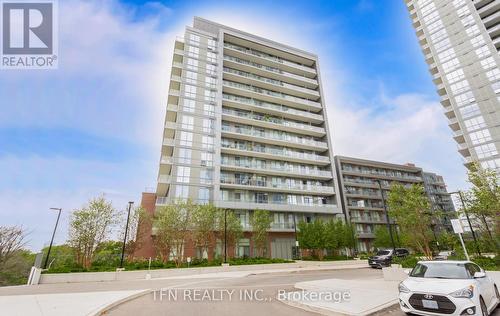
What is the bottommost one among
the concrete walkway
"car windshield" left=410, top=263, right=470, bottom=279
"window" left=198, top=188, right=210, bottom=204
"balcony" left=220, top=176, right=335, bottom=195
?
the concrete walkway

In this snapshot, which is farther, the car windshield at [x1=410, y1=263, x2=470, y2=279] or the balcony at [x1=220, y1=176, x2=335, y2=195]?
the balcony at [x1=220, y1=176, x2=335, y2=195]

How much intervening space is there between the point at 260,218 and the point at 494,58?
60784 mm

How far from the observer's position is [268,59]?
175 ft

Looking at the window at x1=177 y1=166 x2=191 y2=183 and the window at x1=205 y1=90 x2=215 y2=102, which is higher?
the window at x1=205 y1=90 x2=215 y2=102

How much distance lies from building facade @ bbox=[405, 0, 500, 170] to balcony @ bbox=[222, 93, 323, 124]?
103 ft

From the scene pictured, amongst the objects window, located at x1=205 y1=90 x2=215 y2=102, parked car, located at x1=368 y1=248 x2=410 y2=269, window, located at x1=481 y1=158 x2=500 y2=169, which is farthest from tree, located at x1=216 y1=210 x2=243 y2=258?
window, located at x1=481 y1=158 x2=500 y2=169

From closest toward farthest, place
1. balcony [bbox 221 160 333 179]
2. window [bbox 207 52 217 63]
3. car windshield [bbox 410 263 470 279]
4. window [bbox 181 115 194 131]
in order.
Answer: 1. car windshield [bbox 410 263 470 279]
2. window [bbox 181 115 194 131]
3. balcony [bbox 221 160 333 179]
4. window [bbox 207 52 217 63]

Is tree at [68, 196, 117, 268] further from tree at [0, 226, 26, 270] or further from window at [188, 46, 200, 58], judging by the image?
window at [188, 46, 200, 58]

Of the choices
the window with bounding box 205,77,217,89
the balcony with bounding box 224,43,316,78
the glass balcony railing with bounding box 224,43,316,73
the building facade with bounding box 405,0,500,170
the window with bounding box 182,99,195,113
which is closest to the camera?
the window with bounding box 182,99,195,113

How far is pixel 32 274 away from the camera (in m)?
19.2

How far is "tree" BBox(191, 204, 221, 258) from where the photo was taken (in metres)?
30.4

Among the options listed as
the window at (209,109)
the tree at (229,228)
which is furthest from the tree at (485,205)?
the window at (209,109)

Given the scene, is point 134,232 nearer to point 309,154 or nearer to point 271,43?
point 309,154

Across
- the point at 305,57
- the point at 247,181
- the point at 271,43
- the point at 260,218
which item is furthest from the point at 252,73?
the point at 260,218
